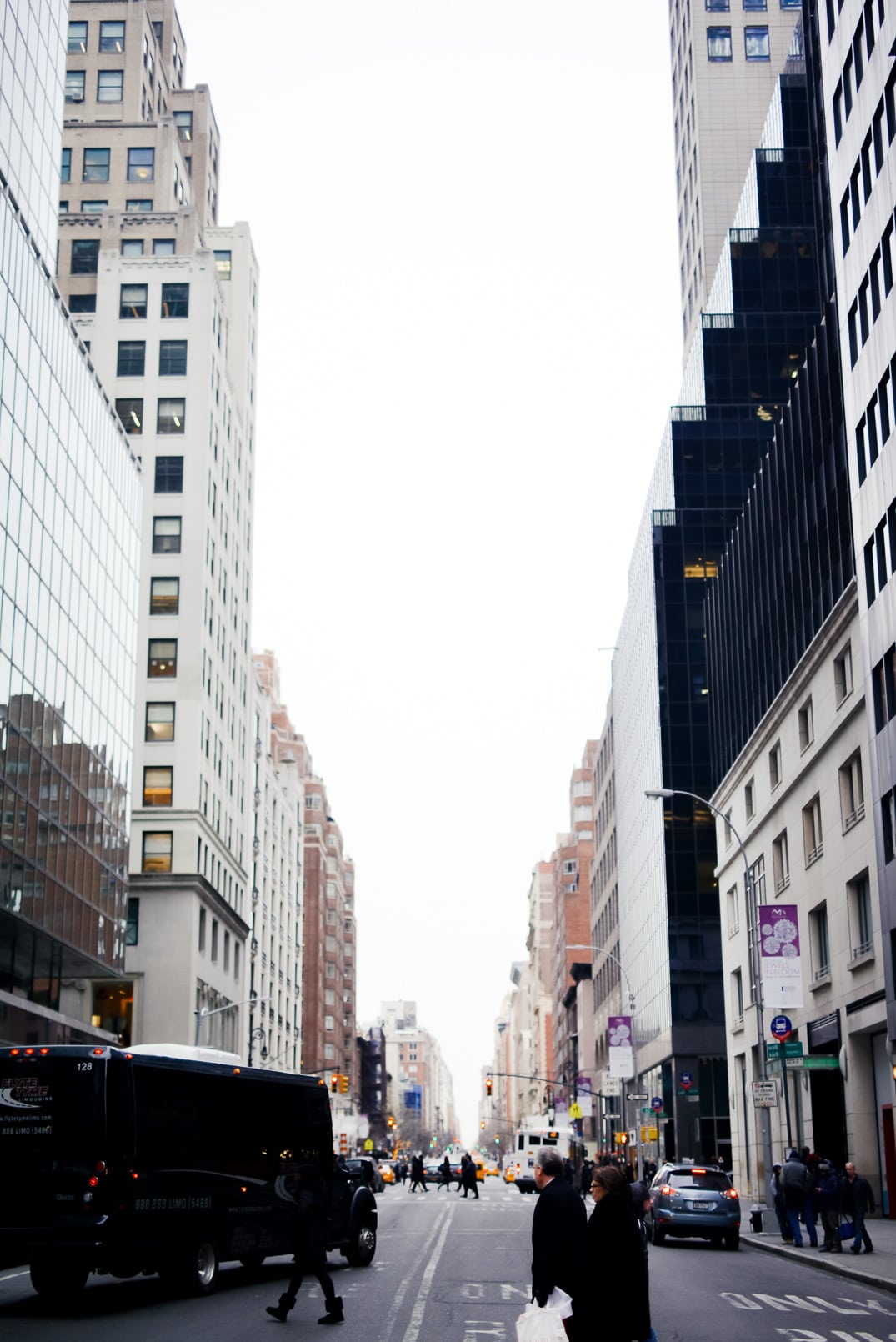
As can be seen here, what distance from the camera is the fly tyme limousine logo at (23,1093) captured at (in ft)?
66.1

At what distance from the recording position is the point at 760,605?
5406 centimetres

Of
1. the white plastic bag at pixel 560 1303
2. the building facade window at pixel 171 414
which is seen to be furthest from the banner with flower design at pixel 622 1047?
the white plastic bag at pixel 560 1303

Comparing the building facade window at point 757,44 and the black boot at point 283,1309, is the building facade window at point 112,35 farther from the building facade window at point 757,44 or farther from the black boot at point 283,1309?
the black boot at point 283,1309

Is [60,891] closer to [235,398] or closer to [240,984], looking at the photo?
[240,984]

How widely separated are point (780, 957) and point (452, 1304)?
60.3 ft

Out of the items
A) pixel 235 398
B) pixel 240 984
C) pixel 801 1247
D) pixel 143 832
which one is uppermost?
pixel 235 398

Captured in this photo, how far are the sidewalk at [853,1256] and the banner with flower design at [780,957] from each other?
525cm

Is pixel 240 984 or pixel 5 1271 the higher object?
pixel 240 984

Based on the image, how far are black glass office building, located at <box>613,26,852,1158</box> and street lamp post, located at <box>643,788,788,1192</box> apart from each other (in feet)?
25.4

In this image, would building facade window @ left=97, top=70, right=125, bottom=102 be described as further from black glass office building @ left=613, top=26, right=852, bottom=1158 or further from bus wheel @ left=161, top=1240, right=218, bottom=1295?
bus wheel @ left=161, top=1240, right=218, bottom=1295

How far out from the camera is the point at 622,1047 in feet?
222

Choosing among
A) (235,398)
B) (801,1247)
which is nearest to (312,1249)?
(801,1247)

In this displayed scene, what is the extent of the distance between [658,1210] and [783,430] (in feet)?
91.7

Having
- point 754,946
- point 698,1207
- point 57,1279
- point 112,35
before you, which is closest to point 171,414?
point 112,35
